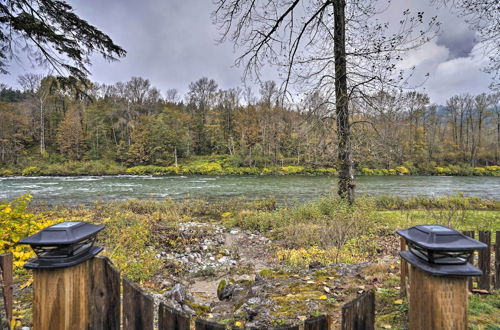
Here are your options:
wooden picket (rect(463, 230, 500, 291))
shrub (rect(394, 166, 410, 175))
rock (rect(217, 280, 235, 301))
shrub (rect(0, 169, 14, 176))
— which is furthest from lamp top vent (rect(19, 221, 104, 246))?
shrub (rect(0, 169, 14, 176))

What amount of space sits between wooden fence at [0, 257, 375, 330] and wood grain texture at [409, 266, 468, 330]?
0.70 ft

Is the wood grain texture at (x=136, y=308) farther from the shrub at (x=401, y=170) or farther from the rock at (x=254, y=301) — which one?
the shrub at (x=401, y=170)

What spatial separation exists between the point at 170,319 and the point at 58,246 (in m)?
0.53

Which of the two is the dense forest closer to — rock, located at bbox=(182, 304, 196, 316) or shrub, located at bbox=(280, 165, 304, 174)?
shrub, located at bbox=(280, 165, 304, 174)

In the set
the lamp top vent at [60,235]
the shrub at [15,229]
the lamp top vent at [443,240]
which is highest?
the lamp top vent at [60,235]

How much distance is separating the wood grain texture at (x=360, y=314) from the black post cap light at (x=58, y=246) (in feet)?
3.63

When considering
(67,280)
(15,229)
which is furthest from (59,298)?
(15,229)

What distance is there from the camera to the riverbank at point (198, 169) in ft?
98.9

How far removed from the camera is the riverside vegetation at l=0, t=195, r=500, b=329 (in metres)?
2.72

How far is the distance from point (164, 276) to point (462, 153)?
4128 centimetres

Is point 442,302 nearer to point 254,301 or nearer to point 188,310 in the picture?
point 254,301

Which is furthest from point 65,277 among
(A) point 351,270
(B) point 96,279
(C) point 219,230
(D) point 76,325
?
(C) point 219,230

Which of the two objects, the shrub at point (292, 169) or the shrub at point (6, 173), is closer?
the shrub at point (6, 173)

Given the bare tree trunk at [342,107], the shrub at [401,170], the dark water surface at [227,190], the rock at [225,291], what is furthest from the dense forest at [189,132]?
the rock at [225,291]
